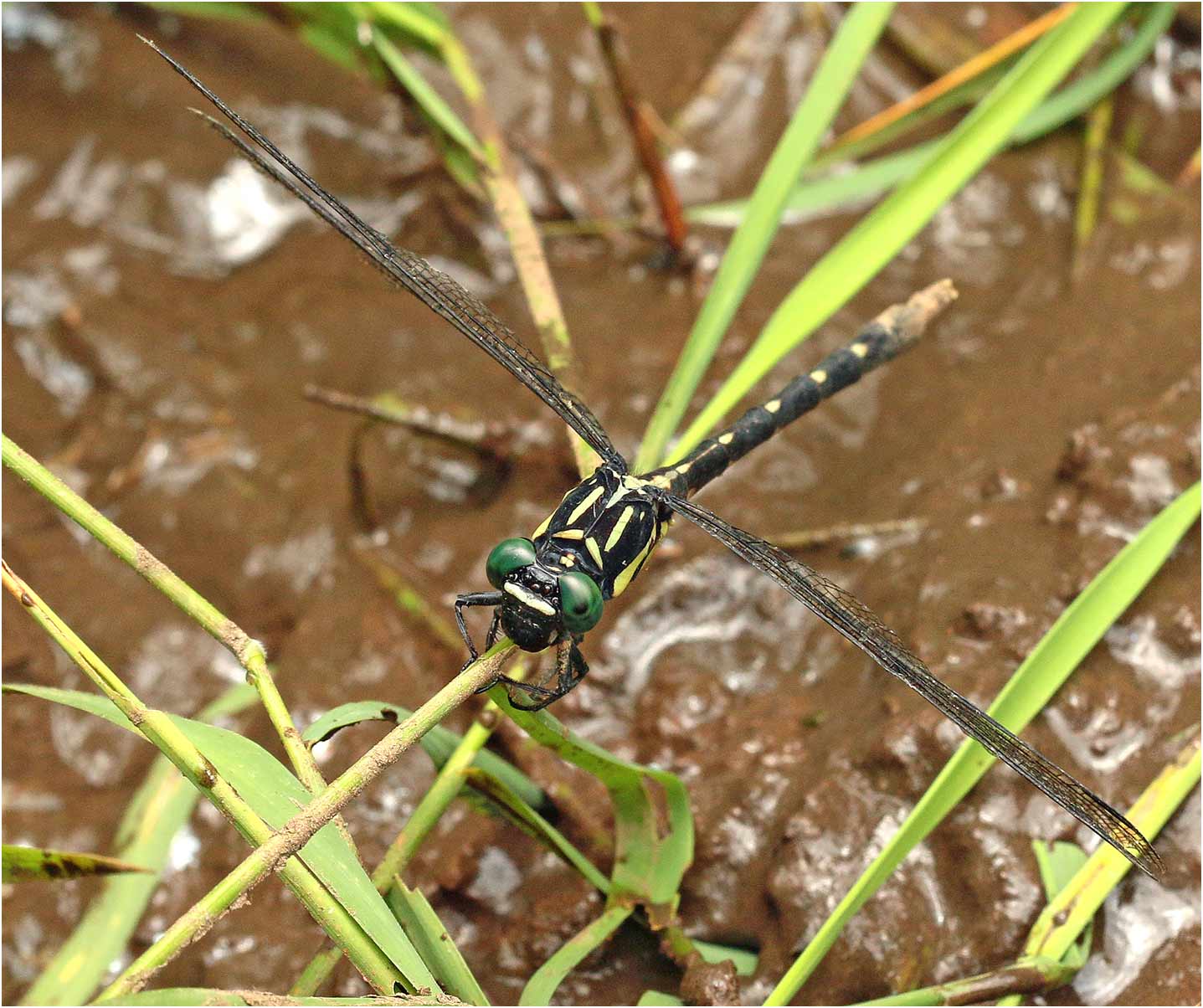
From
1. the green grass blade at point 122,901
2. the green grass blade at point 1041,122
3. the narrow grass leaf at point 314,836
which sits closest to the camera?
the narrow grass leaf at point 314,836

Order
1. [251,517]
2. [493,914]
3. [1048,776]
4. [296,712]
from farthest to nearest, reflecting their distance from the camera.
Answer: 1. [251,517]
2. [296,712]
3. [493,914]
4. [1048,776]

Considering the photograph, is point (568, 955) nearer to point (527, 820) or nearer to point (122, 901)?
point (527, 820)

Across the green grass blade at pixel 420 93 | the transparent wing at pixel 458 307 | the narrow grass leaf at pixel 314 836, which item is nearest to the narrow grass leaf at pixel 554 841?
the narrow grass leaf at pixel 314 836

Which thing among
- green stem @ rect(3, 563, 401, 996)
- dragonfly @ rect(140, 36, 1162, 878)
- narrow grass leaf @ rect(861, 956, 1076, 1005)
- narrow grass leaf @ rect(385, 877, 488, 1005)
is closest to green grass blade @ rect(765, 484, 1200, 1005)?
narrow grass leaf @ rect(861, 956, 1076, 1005)

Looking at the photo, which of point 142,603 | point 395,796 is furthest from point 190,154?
point 395,796

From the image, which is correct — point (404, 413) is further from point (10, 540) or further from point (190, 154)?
point (190, 154)

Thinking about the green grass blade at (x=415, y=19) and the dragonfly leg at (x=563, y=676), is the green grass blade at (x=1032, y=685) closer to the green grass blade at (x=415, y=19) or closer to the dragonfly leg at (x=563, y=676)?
the dragonfly leg at (x=563, y=676)
